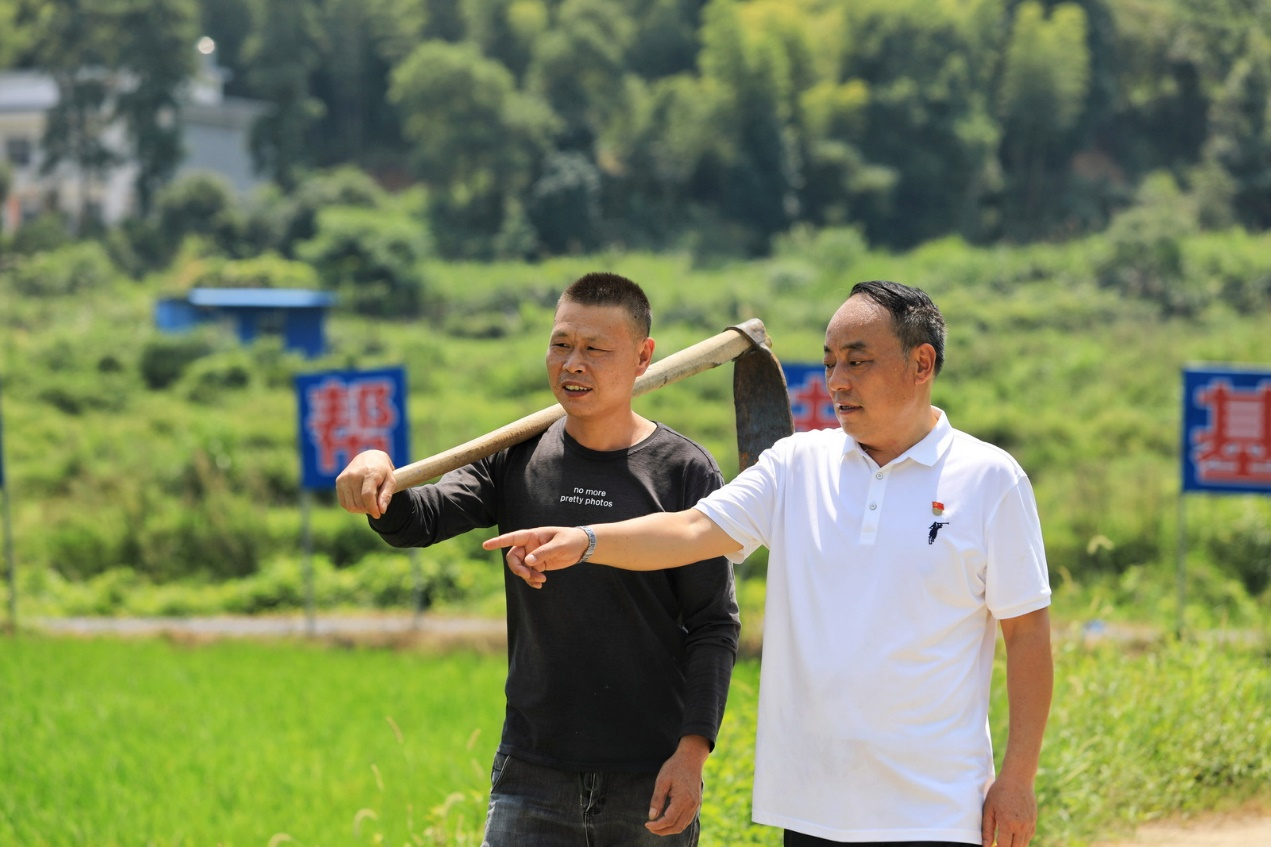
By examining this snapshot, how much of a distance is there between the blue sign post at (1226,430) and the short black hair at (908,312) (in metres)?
6.45

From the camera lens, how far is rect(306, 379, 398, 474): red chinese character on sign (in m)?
10.1

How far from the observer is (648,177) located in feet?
137

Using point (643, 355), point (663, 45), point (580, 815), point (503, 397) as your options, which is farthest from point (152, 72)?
point (580, 815)

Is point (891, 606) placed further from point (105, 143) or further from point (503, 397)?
point (105, 143)

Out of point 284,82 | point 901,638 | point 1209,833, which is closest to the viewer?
point 901,638

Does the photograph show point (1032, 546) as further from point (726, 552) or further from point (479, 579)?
point (479, 579)

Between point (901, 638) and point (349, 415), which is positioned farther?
point (349, 415)

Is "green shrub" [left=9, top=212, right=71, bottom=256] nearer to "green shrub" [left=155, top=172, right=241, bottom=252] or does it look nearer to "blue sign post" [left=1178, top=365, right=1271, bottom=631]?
"green shrub" [left=155, top=172, right=241, bottom=252]

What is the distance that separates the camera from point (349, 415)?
10.1 metres

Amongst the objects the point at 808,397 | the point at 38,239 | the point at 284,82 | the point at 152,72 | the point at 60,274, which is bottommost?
the point at 808,397

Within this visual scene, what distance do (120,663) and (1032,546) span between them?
25.1 feet

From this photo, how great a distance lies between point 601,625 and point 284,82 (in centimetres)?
4384

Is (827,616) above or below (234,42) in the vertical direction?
below

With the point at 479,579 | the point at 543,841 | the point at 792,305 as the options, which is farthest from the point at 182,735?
the point at 792,305
